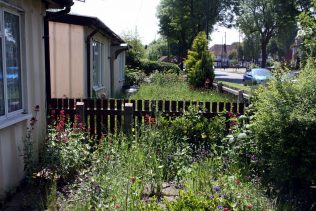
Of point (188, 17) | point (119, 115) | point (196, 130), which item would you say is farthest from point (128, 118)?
point (188, 17)

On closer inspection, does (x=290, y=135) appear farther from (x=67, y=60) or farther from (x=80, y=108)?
(x=67, y=60)

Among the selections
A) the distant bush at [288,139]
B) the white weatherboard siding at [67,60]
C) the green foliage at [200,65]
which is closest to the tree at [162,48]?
the green foliage at [200,65]

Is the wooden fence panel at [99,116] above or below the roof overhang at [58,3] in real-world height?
below

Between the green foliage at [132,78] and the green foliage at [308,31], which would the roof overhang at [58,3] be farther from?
the green foliage at [132,78]

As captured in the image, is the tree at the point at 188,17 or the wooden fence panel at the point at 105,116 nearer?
the wooden fence panel at the point at 105,116

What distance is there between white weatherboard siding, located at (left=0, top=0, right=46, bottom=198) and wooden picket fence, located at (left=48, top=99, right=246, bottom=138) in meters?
0.82

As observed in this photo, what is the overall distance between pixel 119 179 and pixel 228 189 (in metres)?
1.23

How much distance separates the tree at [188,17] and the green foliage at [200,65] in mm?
20717

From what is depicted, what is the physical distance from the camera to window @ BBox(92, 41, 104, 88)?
11448mm

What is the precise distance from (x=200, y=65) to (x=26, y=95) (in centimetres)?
1236

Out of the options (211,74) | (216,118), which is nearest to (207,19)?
(211,74)

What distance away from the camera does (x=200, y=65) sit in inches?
644

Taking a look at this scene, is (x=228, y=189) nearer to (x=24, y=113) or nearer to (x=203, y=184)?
(x=203, y=184)

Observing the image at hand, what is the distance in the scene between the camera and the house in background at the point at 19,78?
4113 millimetres
